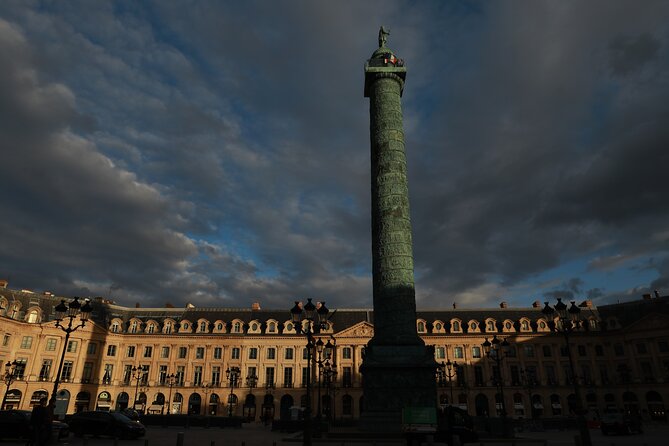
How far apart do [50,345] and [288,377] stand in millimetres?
→ 26199

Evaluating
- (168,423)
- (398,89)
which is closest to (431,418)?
(398,89)

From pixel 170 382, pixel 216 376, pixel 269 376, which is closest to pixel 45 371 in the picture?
pixel 170 382

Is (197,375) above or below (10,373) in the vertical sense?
above

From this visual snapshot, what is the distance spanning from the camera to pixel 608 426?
24.0 m

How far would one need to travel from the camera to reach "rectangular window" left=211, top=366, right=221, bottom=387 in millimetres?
53531

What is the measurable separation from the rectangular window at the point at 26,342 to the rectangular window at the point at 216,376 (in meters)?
19.1

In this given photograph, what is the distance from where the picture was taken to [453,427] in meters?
15.9

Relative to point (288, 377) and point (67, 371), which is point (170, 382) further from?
point (288, 377)

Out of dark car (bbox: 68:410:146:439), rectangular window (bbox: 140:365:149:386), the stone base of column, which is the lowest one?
dark car (bbox: 68:410:146:439)

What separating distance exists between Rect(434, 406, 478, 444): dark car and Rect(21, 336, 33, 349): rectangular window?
4739 centimetres

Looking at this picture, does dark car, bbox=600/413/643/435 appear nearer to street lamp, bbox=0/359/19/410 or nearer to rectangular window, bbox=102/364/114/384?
street lamp, bbox=0/359/19/410

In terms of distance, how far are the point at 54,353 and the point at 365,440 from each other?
145 ft

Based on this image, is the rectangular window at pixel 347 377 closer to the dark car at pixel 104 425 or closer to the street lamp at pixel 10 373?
the street lamp at pixel 10 373

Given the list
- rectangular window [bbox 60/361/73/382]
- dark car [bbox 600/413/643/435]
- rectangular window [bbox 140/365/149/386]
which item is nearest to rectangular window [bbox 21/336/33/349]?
rectangular window [bbox 60/361/73/382]
